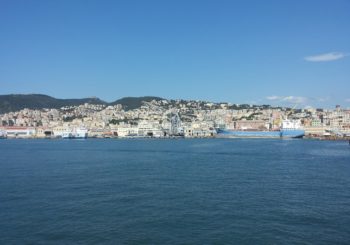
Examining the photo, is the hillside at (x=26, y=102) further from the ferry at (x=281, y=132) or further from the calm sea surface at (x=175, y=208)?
the calm sea surface at (x=175, y=208)

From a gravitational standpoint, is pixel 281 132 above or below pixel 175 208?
above

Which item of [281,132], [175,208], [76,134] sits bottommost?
[175,208]

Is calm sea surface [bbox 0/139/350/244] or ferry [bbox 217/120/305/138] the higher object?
ferry [bbox 217/120/305/138]

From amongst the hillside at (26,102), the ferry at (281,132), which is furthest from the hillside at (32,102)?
the ferry at (281,132)

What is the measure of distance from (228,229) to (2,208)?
8989 millimetres

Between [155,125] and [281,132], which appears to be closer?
[281,132]

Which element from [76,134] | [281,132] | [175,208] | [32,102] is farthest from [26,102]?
[175,208]

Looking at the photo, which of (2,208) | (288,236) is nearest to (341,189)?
(288,236)

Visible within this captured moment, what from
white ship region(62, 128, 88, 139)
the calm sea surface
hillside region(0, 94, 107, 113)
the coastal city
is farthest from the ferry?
hillside region(0, 94, 107, 113)

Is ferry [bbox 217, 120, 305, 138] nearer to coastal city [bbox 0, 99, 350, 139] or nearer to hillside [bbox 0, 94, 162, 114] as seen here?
coastal city [bbox 0, 99, 350, 139]

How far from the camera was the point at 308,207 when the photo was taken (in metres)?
15.5

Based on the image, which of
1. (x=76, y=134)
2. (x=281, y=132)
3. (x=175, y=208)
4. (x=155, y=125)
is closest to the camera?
(x=175, y=208)

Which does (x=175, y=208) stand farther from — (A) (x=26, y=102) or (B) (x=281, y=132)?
(A) (x=26, y=102)

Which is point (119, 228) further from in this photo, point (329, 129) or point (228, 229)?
point (329, 129)
